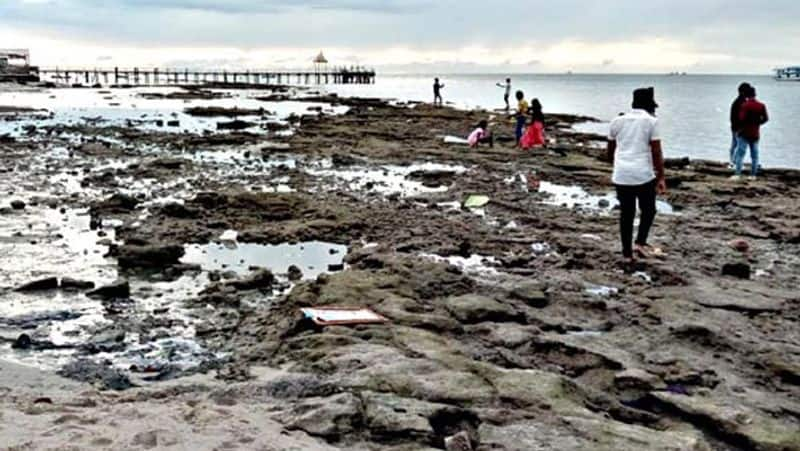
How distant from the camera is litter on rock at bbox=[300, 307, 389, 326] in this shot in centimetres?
667

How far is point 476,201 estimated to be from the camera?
1428 cm

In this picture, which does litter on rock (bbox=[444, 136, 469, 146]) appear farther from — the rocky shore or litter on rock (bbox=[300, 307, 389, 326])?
litter on rock (bbox=[300, 307, 389, 326])

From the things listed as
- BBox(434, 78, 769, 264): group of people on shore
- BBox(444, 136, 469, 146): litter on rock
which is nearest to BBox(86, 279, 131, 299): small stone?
BBox(434, 78, 769, 264): group of people on shore

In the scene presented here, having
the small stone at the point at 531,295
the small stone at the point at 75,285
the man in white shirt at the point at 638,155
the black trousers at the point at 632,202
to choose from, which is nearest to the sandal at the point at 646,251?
the black trousers at the point at 632,202

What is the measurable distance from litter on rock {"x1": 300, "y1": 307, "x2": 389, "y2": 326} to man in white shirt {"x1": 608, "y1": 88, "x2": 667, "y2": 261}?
3829 millimetres

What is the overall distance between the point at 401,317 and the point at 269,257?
3.75 meters

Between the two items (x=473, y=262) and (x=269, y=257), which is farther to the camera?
(x=269, y=257)

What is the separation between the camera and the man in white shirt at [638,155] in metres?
9.08

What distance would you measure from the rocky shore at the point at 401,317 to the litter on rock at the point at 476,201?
0.60 ft

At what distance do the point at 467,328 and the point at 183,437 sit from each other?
311 cm

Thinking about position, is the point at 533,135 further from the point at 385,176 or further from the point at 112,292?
the point at 112,292

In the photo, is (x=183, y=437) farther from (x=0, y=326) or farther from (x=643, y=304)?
(x=643, y=304)

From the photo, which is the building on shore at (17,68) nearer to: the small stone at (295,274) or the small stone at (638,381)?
the small stone at (295,274)

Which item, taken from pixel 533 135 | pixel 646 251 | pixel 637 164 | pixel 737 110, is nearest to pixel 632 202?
pixel 637 164
